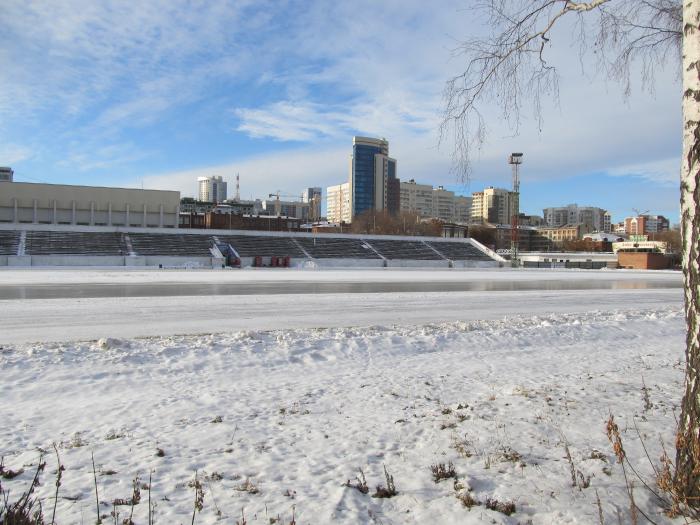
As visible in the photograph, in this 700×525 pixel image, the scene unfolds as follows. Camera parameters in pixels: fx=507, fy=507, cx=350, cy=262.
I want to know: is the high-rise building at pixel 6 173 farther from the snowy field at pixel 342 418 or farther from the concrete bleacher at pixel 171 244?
the snowy field at pixel 342 418

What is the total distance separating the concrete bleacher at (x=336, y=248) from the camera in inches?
2593

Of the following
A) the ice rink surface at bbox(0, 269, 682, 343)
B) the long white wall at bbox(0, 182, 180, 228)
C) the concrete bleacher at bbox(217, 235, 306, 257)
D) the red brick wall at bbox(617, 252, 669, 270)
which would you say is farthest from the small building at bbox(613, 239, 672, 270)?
the long white wall at bbox(0, 182, 180, 228)

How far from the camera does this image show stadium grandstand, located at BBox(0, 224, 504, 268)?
170ft

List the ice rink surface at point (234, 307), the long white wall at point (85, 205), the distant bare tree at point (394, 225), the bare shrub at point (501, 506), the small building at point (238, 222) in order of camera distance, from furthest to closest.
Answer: the distant bare tree at point (394, 225)
the small building at point (238, 222)
the long white wall at point (85, 205)
the ice rink surface at point (234, 307)
the bare shrub at point (501, 506)

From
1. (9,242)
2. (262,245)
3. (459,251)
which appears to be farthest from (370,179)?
(9,242)

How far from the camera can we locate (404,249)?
73.6 meters

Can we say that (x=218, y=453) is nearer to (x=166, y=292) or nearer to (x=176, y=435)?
(x=176, y=435)

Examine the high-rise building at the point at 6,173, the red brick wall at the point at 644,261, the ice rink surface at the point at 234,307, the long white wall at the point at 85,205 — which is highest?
the high-rise building at the point at 6,173

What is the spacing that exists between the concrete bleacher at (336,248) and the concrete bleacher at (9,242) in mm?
31862

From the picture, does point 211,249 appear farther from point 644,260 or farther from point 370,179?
point 370,179

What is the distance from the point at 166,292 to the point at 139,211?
6961 centimetres

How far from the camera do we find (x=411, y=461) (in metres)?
4.61

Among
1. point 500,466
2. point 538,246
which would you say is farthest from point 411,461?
point 538,246

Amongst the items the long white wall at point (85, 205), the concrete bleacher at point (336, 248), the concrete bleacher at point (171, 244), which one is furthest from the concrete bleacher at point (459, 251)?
the long white wall at point (85, 205)
